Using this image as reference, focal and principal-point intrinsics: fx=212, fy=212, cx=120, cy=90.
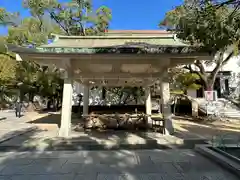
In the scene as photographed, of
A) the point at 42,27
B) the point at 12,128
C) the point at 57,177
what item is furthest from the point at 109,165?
the point at 42,27

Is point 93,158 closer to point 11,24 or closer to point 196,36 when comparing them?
point 196,36

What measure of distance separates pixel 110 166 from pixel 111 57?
3686 mm

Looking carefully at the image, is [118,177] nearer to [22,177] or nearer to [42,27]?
[22,177]

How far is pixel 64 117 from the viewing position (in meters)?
7.75

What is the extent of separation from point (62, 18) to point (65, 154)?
15089mm

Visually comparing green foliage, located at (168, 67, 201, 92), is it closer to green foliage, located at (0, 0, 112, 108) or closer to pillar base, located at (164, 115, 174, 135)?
green foliage, located at (0, 0, 112, 108)

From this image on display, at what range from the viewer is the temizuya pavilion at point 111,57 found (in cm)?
686

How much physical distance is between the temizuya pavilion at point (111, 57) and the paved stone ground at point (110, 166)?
2.22 metres

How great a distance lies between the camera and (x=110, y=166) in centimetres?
463

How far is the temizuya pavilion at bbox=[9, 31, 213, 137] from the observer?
686cm

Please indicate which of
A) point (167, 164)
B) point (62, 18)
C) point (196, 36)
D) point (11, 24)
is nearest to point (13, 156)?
point (167, 164)

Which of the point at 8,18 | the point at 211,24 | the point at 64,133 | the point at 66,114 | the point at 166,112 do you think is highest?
the point at 8,18

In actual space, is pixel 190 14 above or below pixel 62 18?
below

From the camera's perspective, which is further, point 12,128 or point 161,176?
point 12,128
